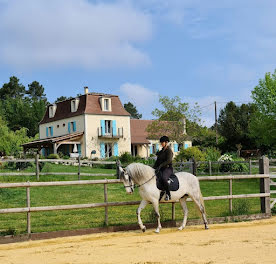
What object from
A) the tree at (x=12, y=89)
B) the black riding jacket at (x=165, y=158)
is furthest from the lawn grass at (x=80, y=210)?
the tree at (x=12, y=89)

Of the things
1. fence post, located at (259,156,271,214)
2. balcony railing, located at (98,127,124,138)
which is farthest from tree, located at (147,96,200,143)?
fence post, located at (259,156,271,214)

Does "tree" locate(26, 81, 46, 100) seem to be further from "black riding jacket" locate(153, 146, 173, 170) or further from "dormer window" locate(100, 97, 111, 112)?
"black riding jacket" locate(153, 146, 173, 170)

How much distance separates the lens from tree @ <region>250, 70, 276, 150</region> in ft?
124

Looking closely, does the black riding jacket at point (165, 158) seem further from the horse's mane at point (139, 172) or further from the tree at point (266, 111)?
the tree at point (266, 111)

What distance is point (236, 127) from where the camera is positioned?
51.2 metres

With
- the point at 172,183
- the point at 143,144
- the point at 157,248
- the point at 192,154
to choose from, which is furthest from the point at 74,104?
the point at 157,248

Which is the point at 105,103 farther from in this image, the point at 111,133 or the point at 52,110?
the point at 52,110

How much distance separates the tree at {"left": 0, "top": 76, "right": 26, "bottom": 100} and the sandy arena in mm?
78198

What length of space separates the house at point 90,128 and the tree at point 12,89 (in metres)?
37.3

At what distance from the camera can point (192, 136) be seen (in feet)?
151

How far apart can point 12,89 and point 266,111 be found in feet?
192

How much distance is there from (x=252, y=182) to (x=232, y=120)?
3000 cm

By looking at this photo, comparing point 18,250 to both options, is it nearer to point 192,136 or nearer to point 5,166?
point 5,166

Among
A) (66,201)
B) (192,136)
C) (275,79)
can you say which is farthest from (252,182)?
(192,136)
